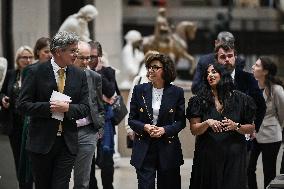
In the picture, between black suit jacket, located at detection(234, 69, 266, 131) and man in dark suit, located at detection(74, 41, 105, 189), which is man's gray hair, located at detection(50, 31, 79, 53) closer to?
man in dark suit, located at detection(74, 41, 105, 189)

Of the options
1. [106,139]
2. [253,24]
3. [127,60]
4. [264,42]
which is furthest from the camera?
[253,24]

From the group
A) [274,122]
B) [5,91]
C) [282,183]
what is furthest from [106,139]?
[282,183]

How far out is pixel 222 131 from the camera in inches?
341

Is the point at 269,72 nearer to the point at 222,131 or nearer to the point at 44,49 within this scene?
the point at 222,131

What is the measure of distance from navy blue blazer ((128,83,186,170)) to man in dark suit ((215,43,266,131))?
65cm

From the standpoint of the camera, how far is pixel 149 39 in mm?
20328

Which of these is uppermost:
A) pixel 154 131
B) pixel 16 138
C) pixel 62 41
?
pixel 62 41

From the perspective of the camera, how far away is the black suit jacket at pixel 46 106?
25.5 ft

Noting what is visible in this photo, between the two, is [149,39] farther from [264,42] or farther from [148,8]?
[148,8]

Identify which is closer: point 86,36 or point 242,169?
point 242,169

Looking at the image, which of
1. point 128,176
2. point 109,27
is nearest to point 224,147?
point 128,176

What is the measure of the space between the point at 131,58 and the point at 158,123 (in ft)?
33.2

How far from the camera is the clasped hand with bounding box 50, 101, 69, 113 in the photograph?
25.3 feet

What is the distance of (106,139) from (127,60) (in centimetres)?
855
